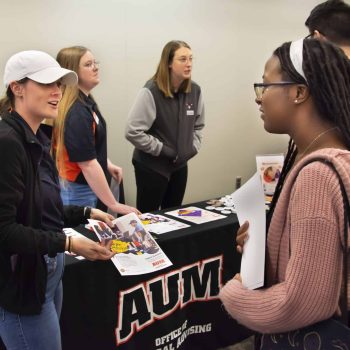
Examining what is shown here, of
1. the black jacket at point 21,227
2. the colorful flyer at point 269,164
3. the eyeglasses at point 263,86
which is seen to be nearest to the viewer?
the eyeglasses at point 263,86

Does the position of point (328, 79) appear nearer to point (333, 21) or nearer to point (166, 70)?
point (333, 21)

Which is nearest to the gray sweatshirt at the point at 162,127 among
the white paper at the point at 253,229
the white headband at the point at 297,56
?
the white paper at the point at 253,229

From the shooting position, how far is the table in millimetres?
1534

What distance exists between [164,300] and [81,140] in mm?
841

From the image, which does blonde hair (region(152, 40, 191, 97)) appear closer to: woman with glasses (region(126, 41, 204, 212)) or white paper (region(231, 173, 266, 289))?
woman with glasses (region(126, 41, 204, 212))

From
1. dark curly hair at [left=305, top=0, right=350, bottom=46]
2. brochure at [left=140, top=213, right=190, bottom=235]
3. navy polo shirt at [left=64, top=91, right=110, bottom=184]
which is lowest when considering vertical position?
brochure at [left=140, top=213, right=190, bottom=235]

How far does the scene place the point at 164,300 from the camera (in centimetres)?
179

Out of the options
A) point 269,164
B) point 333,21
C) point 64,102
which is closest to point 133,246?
point 64,102

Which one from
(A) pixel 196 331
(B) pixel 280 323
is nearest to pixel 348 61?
(B) pixel 280 323

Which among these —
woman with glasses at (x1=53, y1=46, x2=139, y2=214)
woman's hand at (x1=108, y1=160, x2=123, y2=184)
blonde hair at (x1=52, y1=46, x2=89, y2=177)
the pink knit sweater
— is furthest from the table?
the pink knit sweater

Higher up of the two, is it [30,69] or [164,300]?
[30,69]

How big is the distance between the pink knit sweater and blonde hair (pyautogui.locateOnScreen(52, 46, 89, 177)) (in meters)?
1.29

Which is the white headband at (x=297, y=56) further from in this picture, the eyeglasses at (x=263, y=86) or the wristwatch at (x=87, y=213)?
the wristwatch at (x=87, y=213)

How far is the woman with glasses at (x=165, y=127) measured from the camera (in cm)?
261
